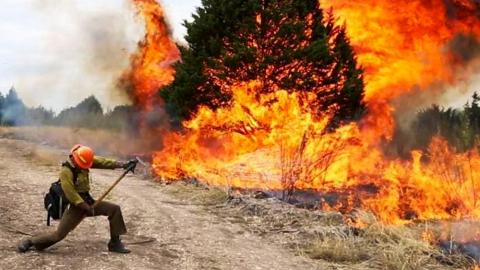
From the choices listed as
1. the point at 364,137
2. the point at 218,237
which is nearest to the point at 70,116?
the point at 364,137

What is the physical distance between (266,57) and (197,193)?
25.9 feet

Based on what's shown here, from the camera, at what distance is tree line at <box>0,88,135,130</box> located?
118 ft

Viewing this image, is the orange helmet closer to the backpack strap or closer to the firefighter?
the firefighter

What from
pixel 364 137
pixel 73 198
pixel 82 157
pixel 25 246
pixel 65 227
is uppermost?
pixel 364 137

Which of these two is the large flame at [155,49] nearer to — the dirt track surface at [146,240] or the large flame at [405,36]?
the large flame at [405,36]

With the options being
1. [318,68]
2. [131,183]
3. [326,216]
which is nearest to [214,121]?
[318,68]

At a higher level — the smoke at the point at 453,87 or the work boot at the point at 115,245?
the smoke at the point at 453,87

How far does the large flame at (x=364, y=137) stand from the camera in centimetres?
1655

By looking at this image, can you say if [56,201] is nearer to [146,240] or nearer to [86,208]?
[86,208]

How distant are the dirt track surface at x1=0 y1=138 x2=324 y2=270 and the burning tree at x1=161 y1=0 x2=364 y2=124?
27.8 ft

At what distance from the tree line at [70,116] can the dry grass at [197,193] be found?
16.6 m

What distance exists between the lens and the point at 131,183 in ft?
57.6

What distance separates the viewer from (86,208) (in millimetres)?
7875

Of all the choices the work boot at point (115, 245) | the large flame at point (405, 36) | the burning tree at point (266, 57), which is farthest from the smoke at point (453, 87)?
the work boot at point (115, 245)
